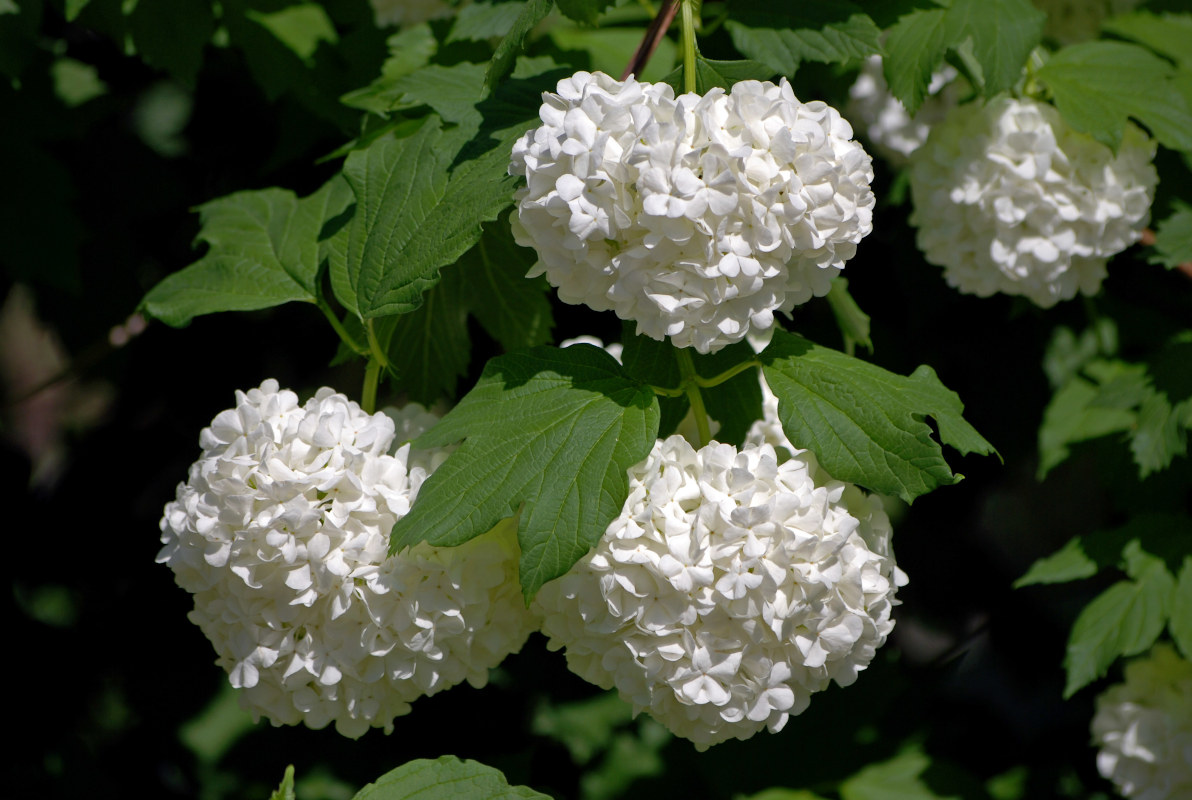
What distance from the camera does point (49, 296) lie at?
268 centimetres

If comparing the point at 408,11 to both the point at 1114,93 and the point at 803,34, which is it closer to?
the point at 803,34

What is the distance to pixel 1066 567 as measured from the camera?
2.06m

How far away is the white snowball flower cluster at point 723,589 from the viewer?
1255 mm

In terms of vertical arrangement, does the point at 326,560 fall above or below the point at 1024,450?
above

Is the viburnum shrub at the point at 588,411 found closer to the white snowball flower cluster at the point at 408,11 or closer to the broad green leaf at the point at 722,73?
the broad green leaf at the point at 722,73

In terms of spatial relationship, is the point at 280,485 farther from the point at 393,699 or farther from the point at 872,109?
the point at 872,109

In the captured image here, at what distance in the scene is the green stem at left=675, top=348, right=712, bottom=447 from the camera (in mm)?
1454

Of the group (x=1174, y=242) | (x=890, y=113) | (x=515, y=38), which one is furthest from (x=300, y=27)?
(x=1174, y=242)

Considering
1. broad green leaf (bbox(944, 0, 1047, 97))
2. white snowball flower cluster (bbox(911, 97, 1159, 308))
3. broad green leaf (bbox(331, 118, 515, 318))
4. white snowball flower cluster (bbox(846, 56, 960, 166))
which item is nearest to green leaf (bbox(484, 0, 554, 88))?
broad green leaf (bbox(331, 118, 515, 318))

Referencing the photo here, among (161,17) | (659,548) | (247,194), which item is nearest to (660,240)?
(659,548)

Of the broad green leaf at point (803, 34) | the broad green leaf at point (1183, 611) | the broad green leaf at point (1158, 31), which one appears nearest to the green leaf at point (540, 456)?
the broad green leaf at point (803, 34)

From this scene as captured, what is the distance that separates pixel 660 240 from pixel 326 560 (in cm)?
59

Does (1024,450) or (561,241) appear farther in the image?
(1024,450)

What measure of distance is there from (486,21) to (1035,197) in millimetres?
1031
